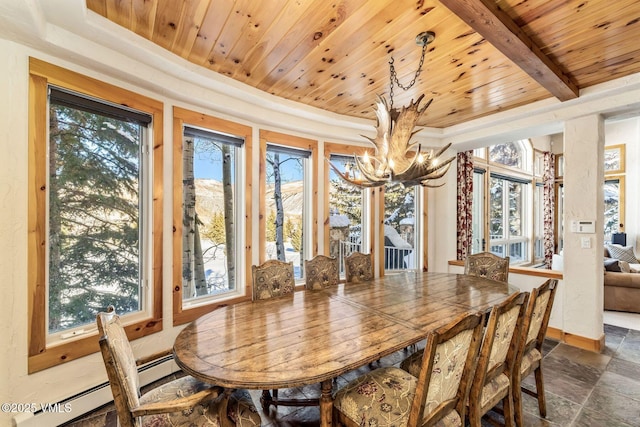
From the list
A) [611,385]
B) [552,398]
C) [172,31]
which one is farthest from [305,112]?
[611,385]

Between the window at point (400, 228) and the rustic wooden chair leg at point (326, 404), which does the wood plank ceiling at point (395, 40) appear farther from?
the rustic wooden chair leg at point (326, 404)

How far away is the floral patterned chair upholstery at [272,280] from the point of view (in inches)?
93.0

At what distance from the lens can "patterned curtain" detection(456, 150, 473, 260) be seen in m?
4.43

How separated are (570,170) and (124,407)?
4266 millimetres

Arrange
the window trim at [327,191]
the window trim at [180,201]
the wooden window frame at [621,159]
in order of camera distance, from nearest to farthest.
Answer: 1. the window trim at [180,201]
2. the window trim at [327,191]
3. the wooden window frame at [621,159]

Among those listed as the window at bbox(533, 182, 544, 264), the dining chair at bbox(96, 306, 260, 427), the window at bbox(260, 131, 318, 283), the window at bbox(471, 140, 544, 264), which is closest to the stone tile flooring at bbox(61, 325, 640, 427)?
the dining chair at bbox(96, 306, 260, 427)

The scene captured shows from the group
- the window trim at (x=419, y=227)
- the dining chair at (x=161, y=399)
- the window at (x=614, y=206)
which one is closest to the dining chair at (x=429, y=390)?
the dining chair at (x=161, y=399)

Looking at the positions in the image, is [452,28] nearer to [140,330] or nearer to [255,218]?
[255,218]

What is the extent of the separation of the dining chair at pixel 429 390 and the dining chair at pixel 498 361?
0.12 m

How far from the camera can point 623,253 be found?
18.4 ft

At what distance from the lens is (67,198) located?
202 cm

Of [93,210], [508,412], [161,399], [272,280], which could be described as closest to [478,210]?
[508,412]

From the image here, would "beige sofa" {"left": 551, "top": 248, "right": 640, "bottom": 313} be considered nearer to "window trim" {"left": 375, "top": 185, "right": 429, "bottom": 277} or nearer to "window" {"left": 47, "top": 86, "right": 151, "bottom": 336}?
"window trim" {"left": 375, "top": 185, "right": 429, "bottom": 277}

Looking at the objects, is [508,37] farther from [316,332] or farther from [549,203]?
[549,203]
